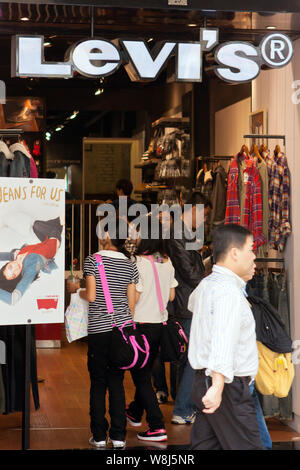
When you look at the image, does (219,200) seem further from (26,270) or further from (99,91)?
(99,91)

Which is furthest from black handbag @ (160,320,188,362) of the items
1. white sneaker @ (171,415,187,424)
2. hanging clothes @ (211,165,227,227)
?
hanging clothes @ (211,165,227,227)

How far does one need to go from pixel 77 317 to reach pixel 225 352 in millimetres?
2190

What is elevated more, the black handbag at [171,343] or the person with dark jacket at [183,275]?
the person with dark jacket at [183,275]

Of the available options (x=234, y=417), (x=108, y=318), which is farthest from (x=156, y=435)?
(x=234, y=417)

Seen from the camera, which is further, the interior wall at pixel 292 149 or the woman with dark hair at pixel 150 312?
the interior wall at pixel 292 149

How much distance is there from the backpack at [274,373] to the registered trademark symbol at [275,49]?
196 cm

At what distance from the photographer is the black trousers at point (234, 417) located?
348 cm

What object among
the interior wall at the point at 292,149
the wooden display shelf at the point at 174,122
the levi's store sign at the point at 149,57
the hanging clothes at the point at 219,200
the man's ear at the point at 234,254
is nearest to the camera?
the man's ear at the point at 234,254

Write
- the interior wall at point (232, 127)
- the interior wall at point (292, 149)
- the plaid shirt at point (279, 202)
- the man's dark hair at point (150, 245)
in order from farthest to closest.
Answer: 1. the interior wall at point (232, 127)
2. the plaid shirt at point (279, 202)
3. the interior wall at point (292, 149)
4. the man's dark hair at point (150, 245)

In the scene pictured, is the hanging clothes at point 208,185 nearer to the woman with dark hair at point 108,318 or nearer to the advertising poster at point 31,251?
the woman with dark hair at point 108,318

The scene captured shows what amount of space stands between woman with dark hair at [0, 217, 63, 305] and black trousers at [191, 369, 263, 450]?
5.71ft

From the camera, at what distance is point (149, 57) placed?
5.13 m

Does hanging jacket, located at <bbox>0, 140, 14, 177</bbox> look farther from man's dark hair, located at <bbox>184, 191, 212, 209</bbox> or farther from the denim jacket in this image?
man's dark hair, located at <bbox>184, 191, 212, 209</bbox>

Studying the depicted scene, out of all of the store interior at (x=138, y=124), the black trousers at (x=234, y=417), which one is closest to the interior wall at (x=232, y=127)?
the store interior at (x=138, y=124)
